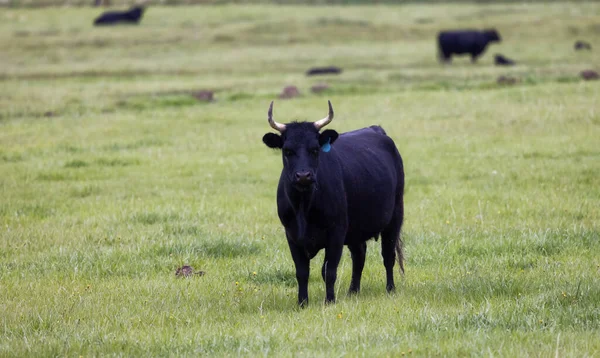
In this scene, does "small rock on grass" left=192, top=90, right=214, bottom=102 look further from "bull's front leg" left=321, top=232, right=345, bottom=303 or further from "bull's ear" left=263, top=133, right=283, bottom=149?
"bull's front leg" left=321, top=232, right=345, bottom=303

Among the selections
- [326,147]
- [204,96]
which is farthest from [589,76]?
[326,147]

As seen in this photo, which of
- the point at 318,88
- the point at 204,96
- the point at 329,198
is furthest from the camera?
the point at 318,88

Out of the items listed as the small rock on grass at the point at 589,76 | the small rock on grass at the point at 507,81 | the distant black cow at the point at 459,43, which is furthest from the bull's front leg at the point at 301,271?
the distant black cow at the point at 459,43

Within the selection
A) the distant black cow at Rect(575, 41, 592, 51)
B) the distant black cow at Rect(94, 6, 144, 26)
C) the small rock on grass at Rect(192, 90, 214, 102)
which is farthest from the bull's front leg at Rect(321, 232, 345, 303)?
the distant black cow at Rect(94, 6, 144, 26)

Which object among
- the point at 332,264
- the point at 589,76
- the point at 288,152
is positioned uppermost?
the point at 288,152

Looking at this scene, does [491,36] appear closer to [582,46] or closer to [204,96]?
[582,46]

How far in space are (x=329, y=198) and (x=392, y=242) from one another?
4.21 feet

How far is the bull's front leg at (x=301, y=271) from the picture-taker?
7371 mm

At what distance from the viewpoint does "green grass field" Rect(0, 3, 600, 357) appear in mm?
6156

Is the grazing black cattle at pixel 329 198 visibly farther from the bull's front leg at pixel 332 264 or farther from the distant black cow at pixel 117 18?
the distant black cow at pixel 117 18

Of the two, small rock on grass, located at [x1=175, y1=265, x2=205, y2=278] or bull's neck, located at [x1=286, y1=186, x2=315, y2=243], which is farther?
small rock on grass, located at [x1=175, y1=265, x2=205, y2=278]

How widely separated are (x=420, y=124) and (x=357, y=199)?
41.4 feet

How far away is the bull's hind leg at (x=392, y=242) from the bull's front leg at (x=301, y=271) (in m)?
1.08

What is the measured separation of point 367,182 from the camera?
8.09 metres
